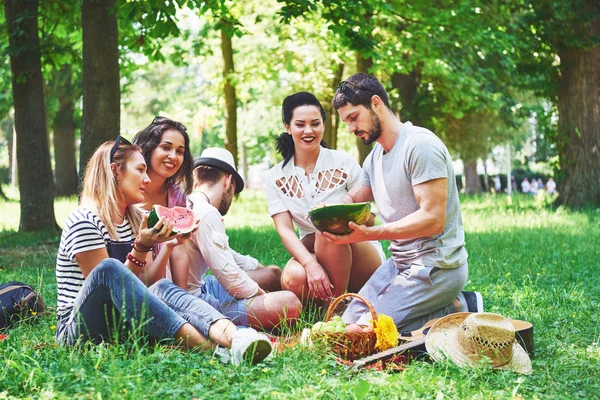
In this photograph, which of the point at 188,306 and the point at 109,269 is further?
the point at 188,306

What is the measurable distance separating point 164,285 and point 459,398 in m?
2.16

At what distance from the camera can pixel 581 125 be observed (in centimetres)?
1490

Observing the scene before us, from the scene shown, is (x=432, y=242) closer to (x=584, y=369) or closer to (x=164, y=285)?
(x=584, y=369)

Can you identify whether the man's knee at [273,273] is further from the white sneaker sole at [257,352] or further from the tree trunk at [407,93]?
the tree trunk at [407,93]

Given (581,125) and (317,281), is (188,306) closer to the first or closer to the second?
(317,281)

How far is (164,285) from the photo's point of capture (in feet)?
15.6

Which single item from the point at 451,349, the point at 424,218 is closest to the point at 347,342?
the point at 451,349

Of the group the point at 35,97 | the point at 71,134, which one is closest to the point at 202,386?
the point at 35,97

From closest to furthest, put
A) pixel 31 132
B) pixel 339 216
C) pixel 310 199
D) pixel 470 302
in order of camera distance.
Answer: pixel 339 216
pixel 470 302
pixel 310 199
pixel 31 132

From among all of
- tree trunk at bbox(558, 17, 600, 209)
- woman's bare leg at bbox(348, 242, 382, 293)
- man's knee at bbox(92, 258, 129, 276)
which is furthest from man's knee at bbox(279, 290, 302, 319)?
tree trunk at bbox(558, 17, 600, 209)

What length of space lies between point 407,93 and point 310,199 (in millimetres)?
15855

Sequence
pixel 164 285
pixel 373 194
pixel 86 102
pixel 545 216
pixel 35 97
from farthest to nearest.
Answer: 1. pixel 545 216
2. pixel 35 97
3. pixel 86 102
4. pixel 373 194
5. pixel 164 285

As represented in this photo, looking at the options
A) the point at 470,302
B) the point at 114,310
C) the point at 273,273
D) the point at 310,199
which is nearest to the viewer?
the point at 114,310

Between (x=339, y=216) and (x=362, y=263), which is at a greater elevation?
(x=339, y=216)
